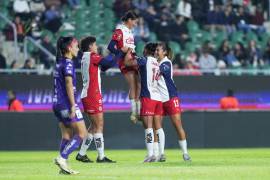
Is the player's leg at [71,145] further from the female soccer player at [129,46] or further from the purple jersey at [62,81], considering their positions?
the female soccer player at [129,46]

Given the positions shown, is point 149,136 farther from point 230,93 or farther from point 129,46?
point 230,93

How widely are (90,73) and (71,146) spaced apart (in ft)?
12.4

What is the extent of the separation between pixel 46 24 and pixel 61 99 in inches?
641

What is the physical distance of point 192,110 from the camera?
27.9 m

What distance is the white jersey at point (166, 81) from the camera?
18.3 metres

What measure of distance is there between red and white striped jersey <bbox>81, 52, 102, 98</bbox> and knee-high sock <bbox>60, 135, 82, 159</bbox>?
3549 millimetres

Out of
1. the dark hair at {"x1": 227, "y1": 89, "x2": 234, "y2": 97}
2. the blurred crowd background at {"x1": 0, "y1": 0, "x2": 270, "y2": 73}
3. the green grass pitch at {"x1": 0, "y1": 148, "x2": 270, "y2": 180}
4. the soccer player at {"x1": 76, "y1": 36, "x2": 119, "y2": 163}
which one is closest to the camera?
the green grass pitch at {"x1": 0, "y1": 148, "x2": 270, "y2": 180}

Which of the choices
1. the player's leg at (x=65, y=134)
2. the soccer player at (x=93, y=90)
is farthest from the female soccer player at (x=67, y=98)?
the soccer player at (x=93, y=90)

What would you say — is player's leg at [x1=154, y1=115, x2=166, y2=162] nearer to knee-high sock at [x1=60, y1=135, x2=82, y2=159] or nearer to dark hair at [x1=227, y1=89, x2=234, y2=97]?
knee-high sock at [x1=60, y1=135, x2=82, y2=159]

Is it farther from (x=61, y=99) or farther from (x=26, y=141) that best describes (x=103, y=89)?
(x=61, y=99)

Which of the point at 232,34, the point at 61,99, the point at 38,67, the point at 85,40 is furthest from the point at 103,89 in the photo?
the point at 61,99

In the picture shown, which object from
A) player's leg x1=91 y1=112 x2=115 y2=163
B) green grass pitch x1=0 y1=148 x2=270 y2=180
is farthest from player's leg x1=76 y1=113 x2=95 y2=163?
green grass pitch x1=0 y1=148 x2=270 y2=180

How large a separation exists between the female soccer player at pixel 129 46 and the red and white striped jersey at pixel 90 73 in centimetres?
49

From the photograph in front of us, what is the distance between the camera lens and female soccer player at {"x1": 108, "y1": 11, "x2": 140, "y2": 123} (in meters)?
18.6
